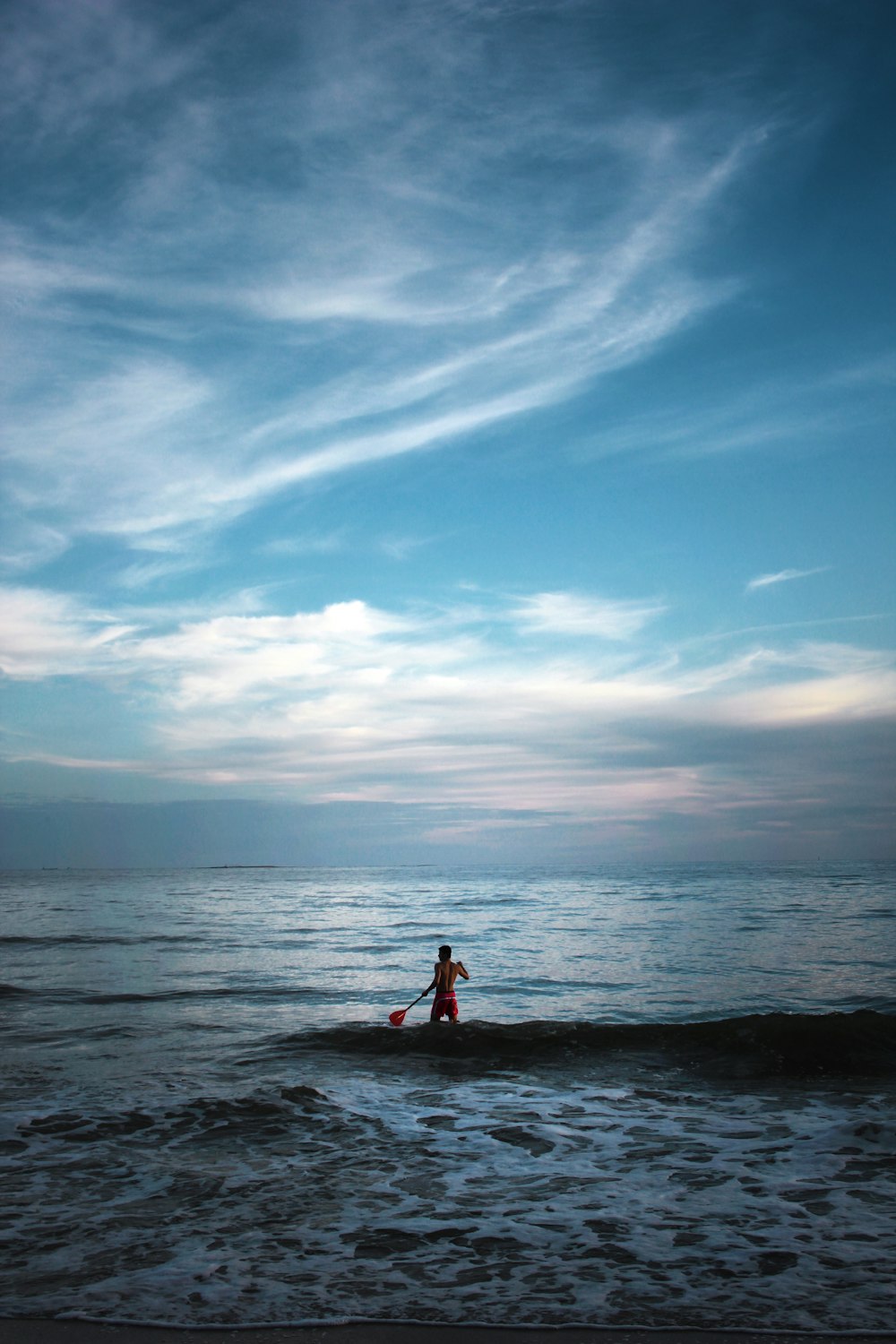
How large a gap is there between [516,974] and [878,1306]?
22.8 metres

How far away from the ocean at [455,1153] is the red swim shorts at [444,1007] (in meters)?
0.35

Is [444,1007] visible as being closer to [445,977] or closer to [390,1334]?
[445,977]

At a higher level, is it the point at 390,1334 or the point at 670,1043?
the point at 390,1334

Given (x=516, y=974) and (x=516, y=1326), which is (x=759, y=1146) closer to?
(x=516, y=1326)

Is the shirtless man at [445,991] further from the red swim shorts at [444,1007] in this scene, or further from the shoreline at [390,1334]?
the shoreline at [390,1334]

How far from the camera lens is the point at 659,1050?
16344mm

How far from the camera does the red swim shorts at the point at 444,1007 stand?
58.3 ft

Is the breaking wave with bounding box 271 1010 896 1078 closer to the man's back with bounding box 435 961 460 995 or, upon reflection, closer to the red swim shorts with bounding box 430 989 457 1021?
the red swim shorts with bounding box 430 989 457 1021

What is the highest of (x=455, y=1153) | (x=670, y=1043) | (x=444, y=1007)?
(x=455, y=1153)

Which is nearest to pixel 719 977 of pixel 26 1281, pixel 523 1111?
pixel 523 1111

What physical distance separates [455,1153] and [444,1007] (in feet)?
27.5

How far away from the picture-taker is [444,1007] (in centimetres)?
1791

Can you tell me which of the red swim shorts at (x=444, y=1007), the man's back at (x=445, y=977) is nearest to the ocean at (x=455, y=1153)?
the red swim shorts at (x=444, y=1007)

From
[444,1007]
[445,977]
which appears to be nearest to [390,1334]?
[445,977]
